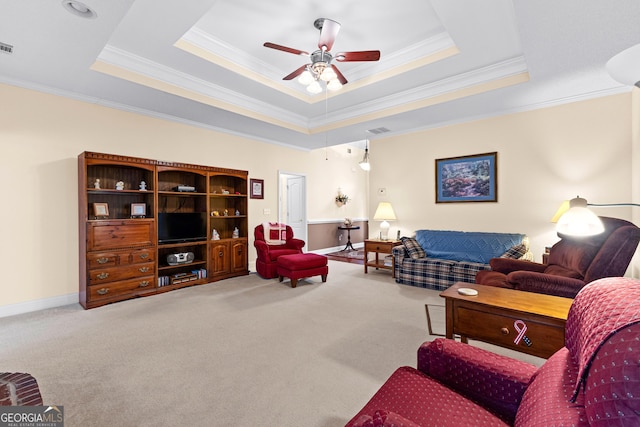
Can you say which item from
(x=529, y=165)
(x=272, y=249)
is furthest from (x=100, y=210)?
(x=529, y=165)

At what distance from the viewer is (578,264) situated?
8.30ft

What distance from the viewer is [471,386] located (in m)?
1.20

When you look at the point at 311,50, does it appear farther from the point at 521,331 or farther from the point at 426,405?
the point at 426,405

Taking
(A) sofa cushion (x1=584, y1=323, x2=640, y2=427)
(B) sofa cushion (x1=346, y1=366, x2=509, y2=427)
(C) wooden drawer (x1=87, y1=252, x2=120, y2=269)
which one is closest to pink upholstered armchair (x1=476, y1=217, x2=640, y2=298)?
(B) sofa cushion (x1=346, y1=366, x2=509, y2=427)

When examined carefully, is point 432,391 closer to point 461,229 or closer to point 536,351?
point 536,351

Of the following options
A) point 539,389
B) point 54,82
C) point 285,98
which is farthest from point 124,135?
point 539,389

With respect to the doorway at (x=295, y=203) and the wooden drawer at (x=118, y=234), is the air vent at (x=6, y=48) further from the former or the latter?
the doorway at (x=295, y=203)

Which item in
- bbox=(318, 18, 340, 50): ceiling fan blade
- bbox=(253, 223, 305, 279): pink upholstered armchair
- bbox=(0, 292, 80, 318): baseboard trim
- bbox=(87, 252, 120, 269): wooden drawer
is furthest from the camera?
bbox=(253, 223, 305, 279): pink upholstered armchair

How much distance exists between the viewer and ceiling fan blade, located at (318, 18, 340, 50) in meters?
2.63

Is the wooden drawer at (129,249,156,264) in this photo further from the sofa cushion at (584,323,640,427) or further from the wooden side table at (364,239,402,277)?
the sofa cushion at (584,323,640,427)

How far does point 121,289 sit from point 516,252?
5.38 meters

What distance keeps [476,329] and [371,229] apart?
4097 millimetres

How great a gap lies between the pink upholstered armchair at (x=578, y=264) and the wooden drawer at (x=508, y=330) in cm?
85

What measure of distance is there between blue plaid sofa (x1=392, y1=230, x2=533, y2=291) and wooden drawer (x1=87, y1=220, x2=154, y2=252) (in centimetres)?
381
